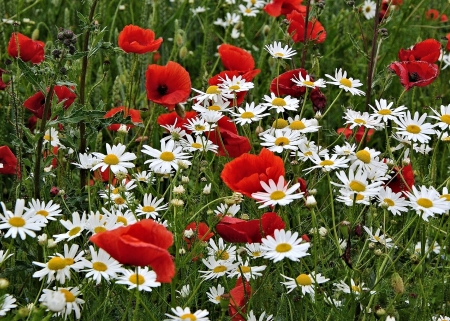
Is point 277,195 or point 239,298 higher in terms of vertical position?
point 277,195

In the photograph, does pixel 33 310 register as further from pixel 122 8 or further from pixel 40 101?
pixel 122 8

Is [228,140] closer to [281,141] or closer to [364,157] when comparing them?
[281,141]

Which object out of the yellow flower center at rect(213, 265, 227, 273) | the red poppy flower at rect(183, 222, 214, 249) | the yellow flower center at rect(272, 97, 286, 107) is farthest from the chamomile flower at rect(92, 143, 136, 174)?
the yellow flower center at rect(272, 97, 286, 107)

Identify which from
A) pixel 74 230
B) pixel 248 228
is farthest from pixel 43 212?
pixel 248 228

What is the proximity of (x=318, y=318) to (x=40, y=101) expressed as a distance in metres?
1.02

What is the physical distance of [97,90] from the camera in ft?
9.45

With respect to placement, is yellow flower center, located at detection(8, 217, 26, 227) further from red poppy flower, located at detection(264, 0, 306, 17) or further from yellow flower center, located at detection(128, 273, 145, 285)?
red poppy flower, located at detection(264, 0, 306, 17)

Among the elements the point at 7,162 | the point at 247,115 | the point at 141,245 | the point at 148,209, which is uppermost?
the point at 141,245

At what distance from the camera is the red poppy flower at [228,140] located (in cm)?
197

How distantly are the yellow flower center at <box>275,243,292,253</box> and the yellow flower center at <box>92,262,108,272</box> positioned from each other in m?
0.34

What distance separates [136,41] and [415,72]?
2.64 feet

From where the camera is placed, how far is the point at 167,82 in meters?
2.19

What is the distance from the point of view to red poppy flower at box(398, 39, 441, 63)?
2.37 meters

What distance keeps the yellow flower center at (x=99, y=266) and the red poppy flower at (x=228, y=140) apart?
55 centimetres
